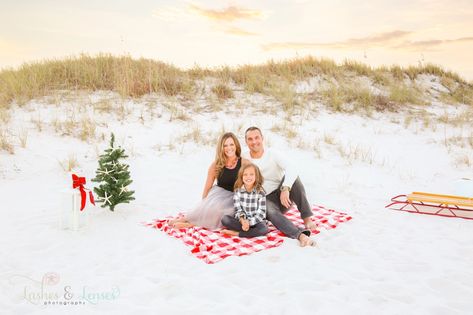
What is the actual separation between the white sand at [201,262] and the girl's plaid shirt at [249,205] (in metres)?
0.51

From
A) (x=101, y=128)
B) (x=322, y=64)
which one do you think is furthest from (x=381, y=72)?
(x=101, y=128)

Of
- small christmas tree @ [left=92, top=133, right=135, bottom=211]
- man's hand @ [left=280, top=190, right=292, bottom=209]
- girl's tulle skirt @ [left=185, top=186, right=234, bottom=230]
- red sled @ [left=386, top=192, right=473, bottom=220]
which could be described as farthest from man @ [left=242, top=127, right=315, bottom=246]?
red sled @ [left=386, top=192, right=473, bottom=220]

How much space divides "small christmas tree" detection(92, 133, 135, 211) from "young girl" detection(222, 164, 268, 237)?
180 centimetres

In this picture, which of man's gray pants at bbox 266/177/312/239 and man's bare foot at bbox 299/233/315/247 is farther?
man's gray pants at bbox 266/177/312/239

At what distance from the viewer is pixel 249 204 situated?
5242 millimetres

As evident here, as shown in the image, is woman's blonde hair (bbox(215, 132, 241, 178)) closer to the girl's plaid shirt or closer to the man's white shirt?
the man's white shirt

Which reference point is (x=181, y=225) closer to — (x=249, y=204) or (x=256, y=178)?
(x=249, y=204)

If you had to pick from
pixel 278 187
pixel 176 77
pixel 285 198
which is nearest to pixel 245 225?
pixel 285 198

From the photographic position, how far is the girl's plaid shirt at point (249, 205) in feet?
17.1

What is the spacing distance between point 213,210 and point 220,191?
341mm

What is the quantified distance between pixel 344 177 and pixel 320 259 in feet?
15.9

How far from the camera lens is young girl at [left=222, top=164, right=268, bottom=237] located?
5.17 metres

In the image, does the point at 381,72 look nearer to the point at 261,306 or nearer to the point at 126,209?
the point at 126,209

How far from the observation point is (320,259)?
462 cm
